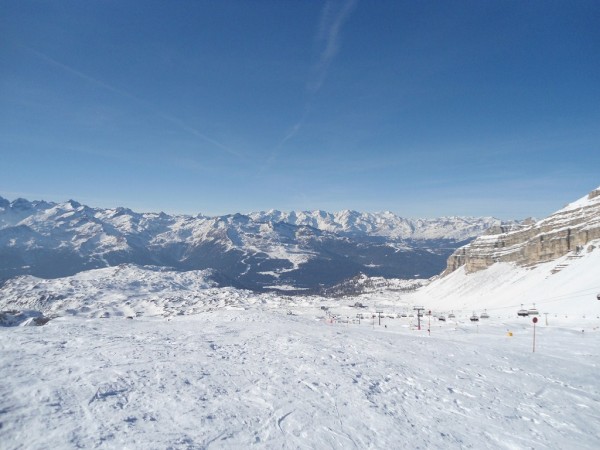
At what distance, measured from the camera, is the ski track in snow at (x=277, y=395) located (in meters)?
13.3

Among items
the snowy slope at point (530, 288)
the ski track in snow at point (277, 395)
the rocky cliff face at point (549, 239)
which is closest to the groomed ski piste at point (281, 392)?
the ski track in snow at point (277, 395)

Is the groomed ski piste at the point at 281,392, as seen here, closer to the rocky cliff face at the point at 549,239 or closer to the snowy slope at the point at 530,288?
the snowy slope at the point at 530,288

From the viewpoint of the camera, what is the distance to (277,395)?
1730cm

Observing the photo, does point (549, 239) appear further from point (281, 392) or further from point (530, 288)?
point (281, 392)

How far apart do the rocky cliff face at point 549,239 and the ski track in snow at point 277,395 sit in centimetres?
12659

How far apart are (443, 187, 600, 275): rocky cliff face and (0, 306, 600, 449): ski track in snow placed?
126587 mm

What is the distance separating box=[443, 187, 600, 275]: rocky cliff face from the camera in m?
129

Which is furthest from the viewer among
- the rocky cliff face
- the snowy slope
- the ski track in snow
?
the rocky cliff face

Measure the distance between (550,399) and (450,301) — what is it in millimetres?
149531

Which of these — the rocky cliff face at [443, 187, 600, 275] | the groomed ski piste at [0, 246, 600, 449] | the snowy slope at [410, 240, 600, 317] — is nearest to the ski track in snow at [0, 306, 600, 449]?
the groomed ski piste at [0, 246, 600, 449]

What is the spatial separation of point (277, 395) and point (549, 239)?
159513mm

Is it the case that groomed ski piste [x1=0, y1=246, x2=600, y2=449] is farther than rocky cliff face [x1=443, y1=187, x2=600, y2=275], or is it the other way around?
rocky cliff face [x1=443, y1=187, x2=600, y2=275]

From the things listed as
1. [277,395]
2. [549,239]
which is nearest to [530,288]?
[549,239]

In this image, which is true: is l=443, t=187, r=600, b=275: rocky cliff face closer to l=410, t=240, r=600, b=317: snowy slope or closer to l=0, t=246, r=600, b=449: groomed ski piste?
l=410, t=240, r=600, b=317: snowy slope
